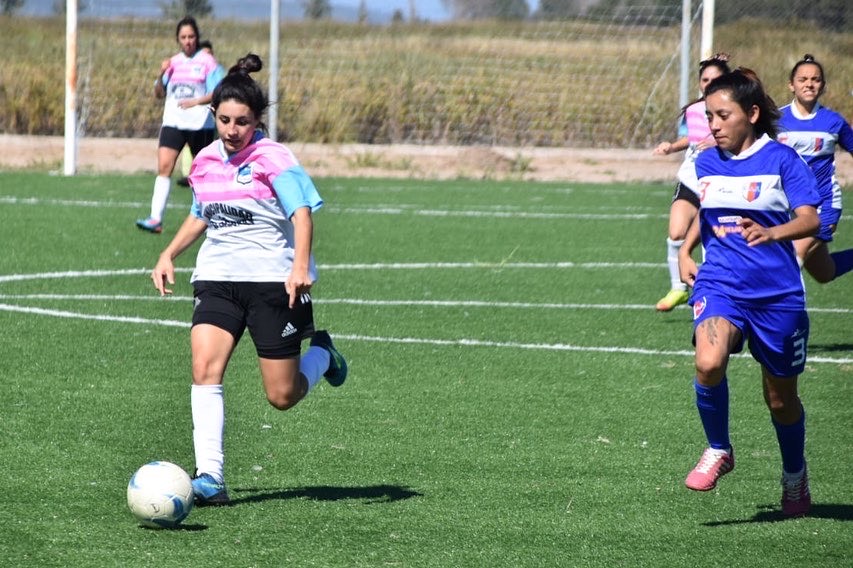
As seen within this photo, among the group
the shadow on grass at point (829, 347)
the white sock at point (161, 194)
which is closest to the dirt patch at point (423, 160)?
the white sock at point (161, 194)

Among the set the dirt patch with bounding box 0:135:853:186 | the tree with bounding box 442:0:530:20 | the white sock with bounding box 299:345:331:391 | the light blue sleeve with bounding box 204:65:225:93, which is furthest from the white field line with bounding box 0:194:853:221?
the white sock with bounding box 299:345:331:391

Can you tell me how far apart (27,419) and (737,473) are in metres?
3.30

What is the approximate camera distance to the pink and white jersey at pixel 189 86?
14992 millimetres

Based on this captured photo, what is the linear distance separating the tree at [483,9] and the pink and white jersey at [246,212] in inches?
819

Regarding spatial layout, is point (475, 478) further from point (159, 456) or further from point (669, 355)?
point (669, 355)

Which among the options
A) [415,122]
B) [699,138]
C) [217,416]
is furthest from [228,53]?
[217,416]

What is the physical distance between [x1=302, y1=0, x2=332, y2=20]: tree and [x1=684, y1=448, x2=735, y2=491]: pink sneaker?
72.6 feet

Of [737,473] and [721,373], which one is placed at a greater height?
[721,373]

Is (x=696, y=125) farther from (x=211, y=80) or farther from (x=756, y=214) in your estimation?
(x=211, y=80)

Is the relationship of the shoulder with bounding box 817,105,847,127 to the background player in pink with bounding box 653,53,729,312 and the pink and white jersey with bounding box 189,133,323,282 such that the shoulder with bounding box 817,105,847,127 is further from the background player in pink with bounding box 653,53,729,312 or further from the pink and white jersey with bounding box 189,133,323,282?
the pink and white jersey with bounding box 189,133,323,282

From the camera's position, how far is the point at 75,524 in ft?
17.4

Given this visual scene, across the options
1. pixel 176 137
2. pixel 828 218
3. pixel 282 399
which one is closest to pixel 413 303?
pixel 828 218

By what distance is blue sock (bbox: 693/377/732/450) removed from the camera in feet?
18.6

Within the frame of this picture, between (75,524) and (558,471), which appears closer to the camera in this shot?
(75,524)
